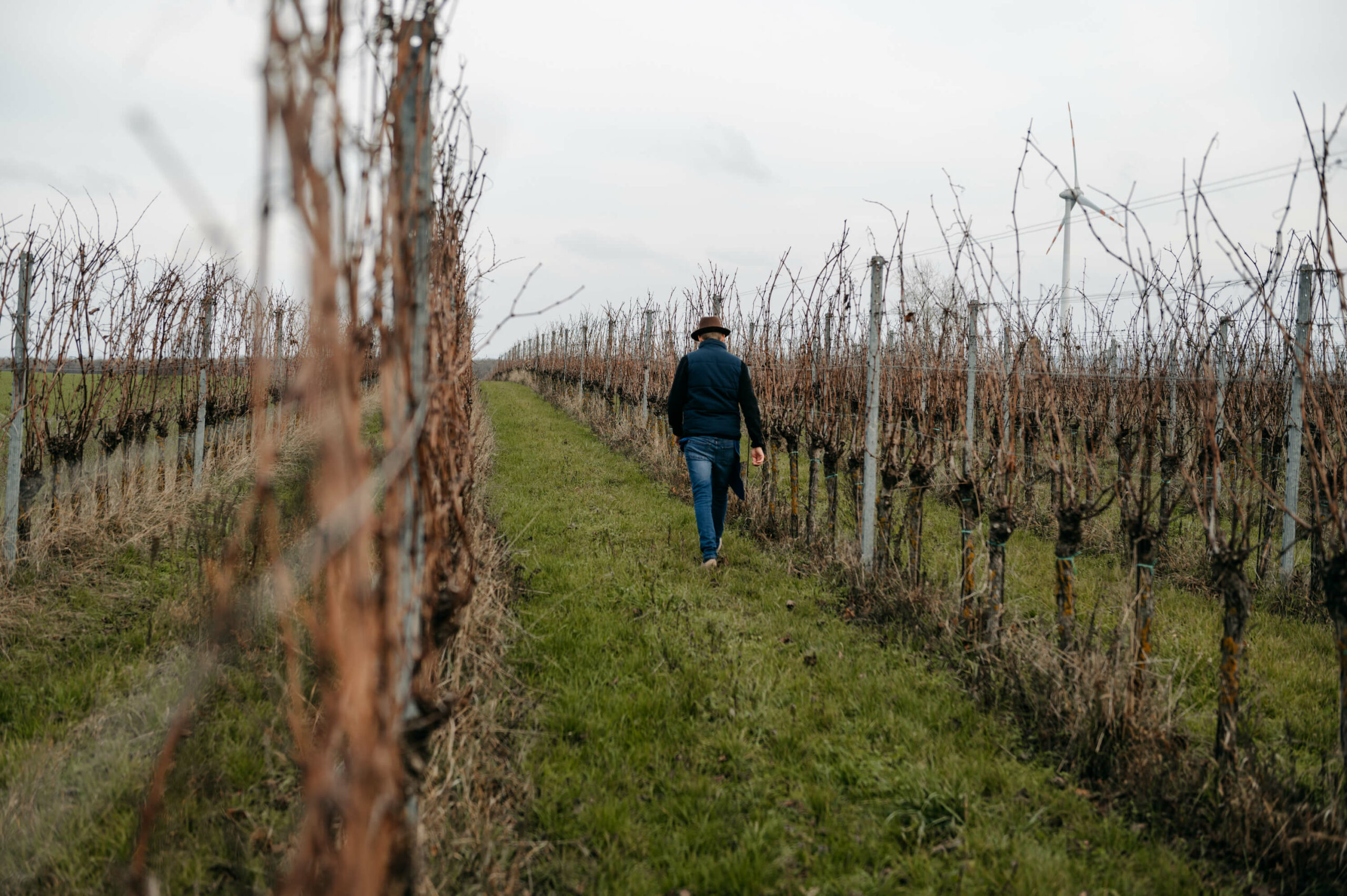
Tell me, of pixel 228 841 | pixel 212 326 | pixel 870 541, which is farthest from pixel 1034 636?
pixel 212 326

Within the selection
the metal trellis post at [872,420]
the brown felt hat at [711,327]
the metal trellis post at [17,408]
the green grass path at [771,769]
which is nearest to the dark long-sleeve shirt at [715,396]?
the brown felt hat at [711,327]

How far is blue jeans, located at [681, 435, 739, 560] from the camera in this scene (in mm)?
5020

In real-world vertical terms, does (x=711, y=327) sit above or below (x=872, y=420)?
above

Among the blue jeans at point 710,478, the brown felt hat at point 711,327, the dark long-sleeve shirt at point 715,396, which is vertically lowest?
the blue jeans at point 710,478

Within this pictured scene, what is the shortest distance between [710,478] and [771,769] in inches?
103

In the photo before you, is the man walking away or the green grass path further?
the man walking away

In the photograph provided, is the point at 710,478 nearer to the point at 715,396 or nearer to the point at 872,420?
→ the point at 715,396

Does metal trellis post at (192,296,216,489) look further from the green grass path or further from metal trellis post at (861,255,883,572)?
metal trellis post at (861,255,883,572)

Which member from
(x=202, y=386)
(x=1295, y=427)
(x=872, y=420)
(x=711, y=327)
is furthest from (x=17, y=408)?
(x=1295, y=427)

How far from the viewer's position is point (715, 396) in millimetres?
5172

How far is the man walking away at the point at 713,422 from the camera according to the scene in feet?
16.7

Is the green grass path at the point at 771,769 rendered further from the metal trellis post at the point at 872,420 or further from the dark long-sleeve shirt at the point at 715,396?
the dark long-sleeve shirt at the point at 715,396

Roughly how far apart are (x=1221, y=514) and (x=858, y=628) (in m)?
4.59

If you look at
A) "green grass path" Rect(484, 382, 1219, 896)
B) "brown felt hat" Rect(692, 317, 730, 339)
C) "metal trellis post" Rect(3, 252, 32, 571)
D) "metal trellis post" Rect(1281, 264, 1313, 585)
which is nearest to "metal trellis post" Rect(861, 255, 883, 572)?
"green grass path" Rect(484, 382, 1219, 896)
